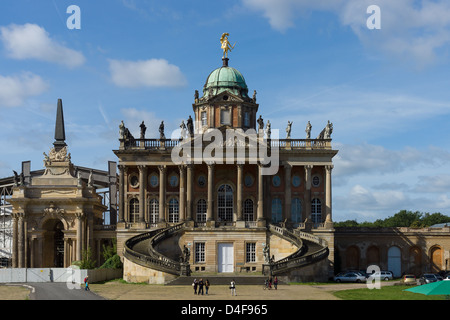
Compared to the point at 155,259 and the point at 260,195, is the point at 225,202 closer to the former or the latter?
the point at 260,195

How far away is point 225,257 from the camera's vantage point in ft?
240

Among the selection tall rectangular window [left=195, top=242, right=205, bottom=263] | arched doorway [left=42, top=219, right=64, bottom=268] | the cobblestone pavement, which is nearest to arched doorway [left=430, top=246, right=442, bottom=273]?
tall rectangular window [left=195, top=242, right=205, bottom=263]

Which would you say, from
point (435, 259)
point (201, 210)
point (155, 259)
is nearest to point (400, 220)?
point (435, 259)

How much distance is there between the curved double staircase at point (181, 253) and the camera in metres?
63.2

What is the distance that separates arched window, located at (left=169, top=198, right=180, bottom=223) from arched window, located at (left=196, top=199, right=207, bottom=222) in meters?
2.29

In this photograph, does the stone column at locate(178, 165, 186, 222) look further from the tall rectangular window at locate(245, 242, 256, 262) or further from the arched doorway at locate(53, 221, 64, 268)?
the arched doorway at locate(53, 221, 64, 268)

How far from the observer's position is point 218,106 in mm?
83812

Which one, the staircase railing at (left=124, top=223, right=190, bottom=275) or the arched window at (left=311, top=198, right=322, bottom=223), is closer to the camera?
the staircase railing at (left=124, top=223, right=190, bottom=275)

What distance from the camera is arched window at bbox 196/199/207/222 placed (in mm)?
79312

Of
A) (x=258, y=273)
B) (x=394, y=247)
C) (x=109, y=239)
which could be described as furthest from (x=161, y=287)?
(x=394, y=247)

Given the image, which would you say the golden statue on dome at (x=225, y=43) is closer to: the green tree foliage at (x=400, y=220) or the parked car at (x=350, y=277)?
the parked car at (x=350, y=277)

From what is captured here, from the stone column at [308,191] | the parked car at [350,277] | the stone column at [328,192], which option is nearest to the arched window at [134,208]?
the stone column at [308,191]

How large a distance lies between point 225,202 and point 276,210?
5944 mm

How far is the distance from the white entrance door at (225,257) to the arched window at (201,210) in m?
6.67
